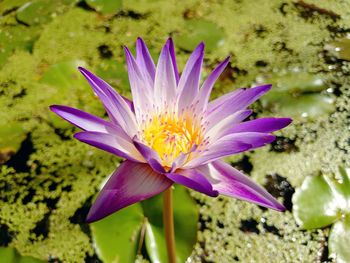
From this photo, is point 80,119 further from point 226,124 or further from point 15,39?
point 15,39

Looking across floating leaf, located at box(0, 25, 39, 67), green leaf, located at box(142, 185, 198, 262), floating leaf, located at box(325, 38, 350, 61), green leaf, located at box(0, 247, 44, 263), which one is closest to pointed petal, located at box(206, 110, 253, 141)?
green leaf, located at box(142, 185, 198, 262)

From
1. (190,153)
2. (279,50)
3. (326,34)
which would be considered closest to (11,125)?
(190,153)

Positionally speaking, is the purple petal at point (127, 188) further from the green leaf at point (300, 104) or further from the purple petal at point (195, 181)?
the green leaf at point (300, 104)

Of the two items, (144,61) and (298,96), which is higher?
(144,61)

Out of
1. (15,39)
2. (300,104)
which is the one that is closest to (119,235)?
(300,104)

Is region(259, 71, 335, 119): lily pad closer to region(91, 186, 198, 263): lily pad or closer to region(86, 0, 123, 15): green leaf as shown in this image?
region(91, 186, 198, 263): lily pad
